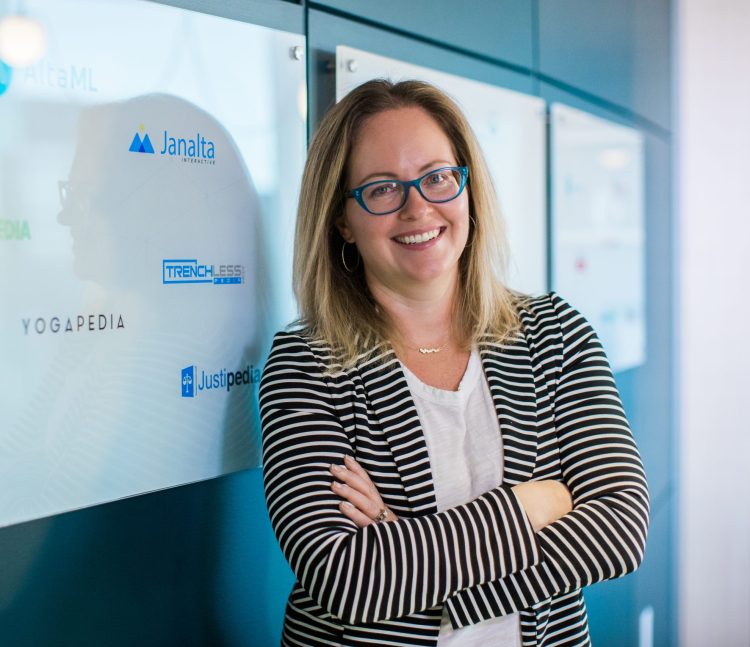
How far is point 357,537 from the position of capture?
1.22 meters

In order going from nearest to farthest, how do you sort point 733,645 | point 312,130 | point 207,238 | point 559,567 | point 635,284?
point 559,567 → point 207,238 → point 312,130 → point 635,284 → point 733,645

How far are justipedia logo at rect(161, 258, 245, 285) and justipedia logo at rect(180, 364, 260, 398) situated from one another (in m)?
0.16

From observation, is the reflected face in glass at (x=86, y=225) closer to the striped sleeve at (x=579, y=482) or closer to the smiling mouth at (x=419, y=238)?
the smiling mouth at (x=419, y=238)

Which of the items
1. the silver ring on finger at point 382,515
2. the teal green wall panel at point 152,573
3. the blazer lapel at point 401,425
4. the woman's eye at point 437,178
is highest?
the woman's eye at point 437,178

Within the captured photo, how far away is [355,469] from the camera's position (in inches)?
52.2

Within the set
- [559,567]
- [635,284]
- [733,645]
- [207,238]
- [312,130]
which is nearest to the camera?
[559,567]

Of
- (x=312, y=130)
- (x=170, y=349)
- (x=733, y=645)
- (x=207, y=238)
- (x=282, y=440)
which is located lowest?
(x=733, y=645)

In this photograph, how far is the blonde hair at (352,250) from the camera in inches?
58.1

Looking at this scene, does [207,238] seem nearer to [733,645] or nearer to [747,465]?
[747,465]

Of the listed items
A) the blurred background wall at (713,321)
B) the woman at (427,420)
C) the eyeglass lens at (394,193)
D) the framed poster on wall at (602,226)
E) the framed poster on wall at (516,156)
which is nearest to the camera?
the woman at (427,420)

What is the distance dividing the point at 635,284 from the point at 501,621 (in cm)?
198

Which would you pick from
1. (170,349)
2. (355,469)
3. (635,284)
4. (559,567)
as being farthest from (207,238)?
(635,284)

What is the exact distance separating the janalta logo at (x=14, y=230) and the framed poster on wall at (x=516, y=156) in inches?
40.7

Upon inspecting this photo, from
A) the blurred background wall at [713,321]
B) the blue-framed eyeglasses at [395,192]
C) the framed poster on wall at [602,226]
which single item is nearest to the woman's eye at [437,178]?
the blue-framed eyeglasses at [395,192]
